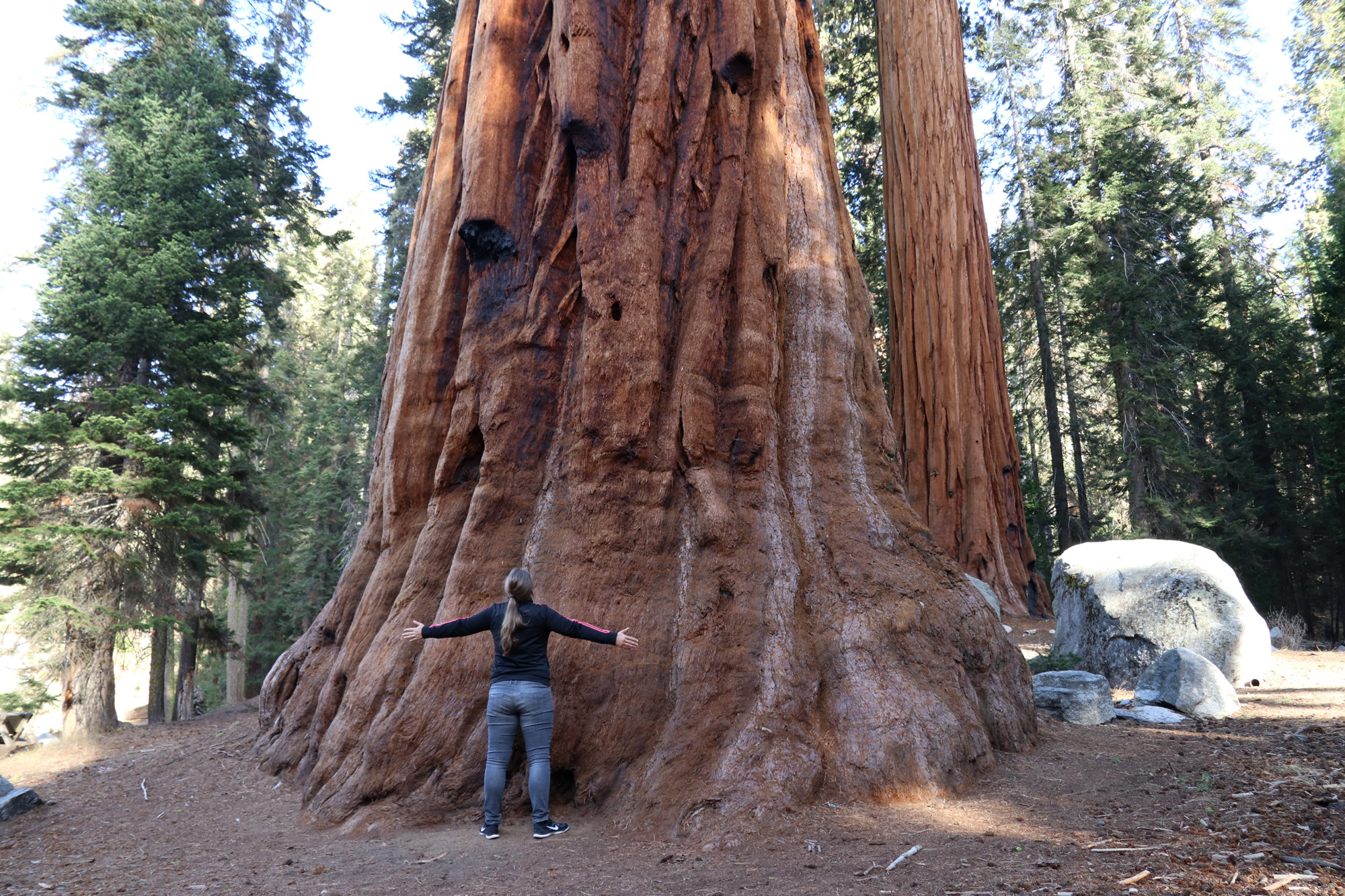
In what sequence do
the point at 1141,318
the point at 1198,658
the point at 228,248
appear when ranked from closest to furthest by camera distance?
1. the point at 1198,658
2. the point at 228,248
3. the point at 1141,318

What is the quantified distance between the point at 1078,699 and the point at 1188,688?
42.0 inches

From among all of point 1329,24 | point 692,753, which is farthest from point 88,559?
point 1329,24

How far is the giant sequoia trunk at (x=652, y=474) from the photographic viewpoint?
193 inches

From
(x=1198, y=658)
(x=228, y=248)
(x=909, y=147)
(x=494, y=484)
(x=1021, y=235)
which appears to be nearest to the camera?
(x=494, y=484)

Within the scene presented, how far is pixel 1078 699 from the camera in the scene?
258 inches

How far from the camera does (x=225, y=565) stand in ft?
48.5

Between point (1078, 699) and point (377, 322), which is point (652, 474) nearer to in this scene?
point (1078, 699)

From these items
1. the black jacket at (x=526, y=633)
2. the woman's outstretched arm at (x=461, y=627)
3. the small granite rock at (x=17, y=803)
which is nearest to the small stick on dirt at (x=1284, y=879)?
the black jacket at (x=526, y=633)

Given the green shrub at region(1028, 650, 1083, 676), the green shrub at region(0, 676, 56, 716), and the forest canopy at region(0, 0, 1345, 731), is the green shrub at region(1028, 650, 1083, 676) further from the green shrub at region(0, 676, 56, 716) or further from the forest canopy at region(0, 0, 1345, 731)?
the green shrub at region(0, 676, 56, 716)

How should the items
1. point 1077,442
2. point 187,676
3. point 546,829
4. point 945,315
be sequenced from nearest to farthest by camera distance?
point 546,829 → point 945,315 → point 187,676 → point 1077,442

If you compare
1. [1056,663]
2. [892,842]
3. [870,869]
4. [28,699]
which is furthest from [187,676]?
[870,869]

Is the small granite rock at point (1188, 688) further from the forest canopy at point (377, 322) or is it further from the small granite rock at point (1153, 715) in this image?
the forest canopy at point (377, 322)

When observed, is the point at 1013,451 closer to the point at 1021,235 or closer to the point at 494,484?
the point at 494,484

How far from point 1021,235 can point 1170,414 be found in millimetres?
6903
